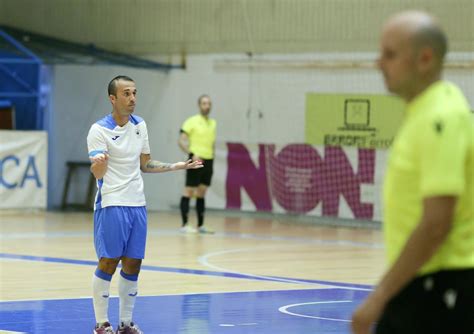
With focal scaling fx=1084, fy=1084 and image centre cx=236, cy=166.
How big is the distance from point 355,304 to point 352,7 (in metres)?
11.0

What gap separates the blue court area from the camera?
9031 mm

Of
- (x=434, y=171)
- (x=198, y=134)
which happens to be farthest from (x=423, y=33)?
(x=198, y=134)

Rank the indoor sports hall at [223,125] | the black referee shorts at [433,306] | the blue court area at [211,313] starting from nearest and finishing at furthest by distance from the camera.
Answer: the black referee shorts at [433,306]
the blue court area at [211,313]
the indoor sports hall at [223,125]

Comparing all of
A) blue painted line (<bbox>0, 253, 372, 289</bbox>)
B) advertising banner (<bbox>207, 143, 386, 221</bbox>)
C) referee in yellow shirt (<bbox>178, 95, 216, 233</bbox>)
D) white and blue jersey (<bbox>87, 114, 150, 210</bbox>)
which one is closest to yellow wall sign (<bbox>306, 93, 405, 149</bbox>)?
advertising banner (<bbox>207, 143, 386, 221</bbox>)

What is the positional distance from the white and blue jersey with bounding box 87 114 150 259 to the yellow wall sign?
1214 cm

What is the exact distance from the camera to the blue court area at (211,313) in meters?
9.03

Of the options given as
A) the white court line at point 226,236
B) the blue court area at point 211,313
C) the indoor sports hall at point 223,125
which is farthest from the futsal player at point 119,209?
the white court line at point 226,236

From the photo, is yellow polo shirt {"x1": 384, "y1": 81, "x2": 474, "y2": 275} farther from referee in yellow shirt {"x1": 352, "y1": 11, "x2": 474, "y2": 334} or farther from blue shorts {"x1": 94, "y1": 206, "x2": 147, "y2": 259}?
blue shorts {"x1": 94, "y1": 206, "x2": 147, "y2": 259}

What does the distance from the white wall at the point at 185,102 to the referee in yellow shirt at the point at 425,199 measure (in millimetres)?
17268

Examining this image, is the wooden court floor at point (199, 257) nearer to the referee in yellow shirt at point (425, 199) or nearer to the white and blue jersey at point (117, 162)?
the white and blue jersey at point (117, 162)

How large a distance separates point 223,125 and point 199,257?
8.47 meters

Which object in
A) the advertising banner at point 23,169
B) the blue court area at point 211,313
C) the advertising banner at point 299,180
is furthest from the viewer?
the advertising banner at point 23,169

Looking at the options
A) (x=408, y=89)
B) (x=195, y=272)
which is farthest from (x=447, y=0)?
(x=408, y=89)

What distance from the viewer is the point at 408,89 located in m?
3.52
